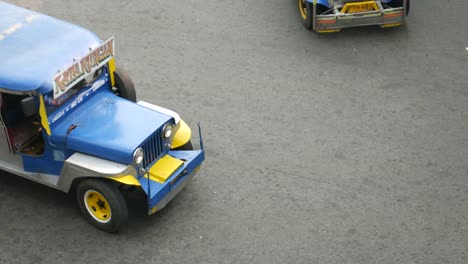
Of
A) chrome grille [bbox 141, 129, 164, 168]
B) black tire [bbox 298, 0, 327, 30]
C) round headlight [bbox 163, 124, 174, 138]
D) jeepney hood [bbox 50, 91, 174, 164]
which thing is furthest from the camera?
black tire [bbox 298, 0, 327, 30]

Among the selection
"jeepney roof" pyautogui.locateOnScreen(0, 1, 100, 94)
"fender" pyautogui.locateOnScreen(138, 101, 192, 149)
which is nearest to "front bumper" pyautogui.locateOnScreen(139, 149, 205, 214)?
"fender" pyautogui.locateOnScreen(138, 101, 192, 149)

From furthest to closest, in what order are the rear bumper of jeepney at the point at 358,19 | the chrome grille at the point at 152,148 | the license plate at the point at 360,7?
the license plate at the point at 360,7 < the rear bumper of jeepney at the point at 358,19 < the chrome grille at the point at 152,148

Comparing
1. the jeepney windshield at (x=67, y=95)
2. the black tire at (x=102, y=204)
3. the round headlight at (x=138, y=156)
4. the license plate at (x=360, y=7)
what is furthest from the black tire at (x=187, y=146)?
the license plate at (x=360, y=7)

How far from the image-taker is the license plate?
36.3 feet

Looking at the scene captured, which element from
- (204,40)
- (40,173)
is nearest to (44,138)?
(40,173)

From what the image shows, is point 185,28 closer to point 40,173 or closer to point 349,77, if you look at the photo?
point 349,77

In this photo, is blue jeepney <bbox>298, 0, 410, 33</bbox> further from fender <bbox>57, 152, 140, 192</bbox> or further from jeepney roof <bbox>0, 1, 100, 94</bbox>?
fender <bbox>57, 152, 140, 192</bbox>

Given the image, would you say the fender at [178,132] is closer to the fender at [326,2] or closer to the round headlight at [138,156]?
the round headlight at [138,156]

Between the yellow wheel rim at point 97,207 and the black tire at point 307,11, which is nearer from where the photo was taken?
the yellow wheel rim at point 97,207

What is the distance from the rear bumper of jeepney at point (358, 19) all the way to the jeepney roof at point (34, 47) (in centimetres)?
409

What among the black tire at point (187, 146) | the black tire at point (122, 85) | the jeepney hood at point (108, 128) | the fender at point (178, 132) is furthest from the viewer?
the black tire at point (122, 85)

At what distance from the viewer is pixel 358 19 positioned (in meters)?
11.0

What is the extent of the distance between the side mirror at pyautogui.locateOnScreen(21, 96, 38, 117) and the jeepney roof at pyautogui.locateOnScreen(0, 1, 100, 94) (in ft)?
0.36

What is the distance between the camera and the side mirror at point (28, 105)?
7.34 m
